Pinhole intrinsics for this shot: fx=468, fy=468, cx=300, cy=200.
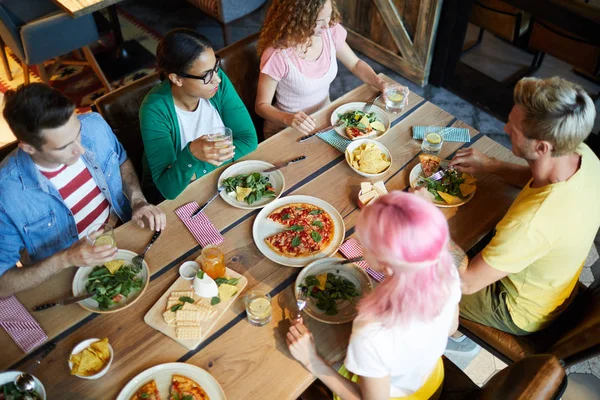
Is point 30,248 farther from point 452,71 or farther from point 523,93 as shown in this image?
point 452,71

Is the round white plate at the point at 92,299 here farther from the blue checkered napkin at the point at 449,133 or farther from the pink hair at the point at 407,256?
the blue checkered napkin at the point at 449,133

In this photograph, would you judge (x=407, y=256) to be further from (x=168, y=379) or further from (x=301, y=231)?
(x=168, y=379)

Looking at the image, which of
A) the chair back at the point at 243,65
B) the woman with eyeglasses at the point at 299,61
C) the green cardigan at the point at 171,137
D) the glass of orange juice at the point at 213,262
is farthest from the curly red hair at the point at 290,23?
the glass of orange juice at the point at 213,262

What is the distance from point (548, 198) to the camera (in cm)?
169

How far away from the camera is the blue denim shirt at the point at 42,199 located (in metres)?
1.76

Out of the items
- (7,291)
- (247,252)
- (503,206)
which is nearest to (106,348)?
(7,291)

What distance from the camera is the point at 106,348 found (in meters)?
1.55

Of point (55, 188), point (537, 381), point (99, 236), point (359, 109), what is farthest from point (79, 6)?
point (537, 381)

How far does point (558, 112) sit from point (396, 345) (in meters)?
1.00

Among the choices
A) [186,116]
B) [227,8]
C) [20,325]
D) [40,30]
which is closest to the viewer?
[20,325]

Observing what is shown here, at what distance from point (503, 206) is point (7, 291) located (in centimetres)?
200

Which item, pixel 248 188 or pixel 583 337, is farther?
pixel 248 188

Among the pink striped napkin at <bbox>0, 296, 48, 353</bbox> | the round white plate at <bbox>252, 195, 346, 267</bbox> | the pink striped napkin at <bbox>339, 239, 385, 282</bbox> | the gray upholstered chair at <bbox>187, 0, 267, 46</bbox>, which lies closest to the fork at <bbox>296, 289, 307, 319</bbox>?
Result: the round white plate at <bbox>252, 195, 346, 267</bbox>

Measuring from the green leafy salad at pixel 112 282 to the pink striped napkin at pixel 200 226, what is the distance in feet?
0.87
